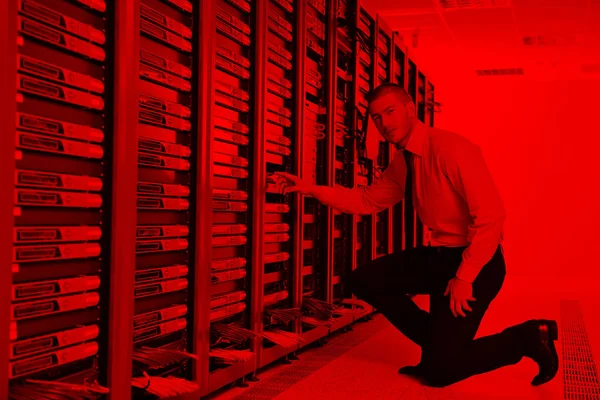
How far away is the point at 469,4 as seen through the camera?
609 cm

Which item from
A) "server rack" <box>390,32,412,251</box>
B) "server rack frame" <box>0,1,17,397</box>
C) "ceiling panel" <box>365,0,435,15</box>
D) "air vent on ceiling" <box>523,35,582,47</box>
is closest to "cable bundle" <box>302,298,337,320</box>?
"server rack" <box>390,32,412,251</box>

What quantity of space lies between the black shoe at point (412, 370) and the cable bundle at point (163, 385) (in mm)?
1260

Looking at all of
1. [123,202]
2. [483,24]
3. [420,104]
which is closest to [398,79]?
[420,104]

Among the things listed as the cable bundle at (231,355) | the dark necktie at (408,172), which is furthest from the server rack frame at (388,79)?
the cable bundle at (231,355)

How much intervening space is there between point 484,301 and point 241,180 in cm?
126

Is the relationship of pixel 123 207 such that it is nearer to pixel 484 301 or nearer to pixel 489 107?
pixel 484 301

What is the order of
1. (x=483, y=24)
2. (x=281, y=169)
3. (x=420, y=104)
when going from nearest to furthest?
(x=281, y=169), (x=420, y=104), (x=483, y=24)

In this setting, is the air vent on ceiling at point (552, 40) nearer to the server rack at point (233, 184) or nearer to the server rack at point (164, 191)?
the server rack at point (233, 184)

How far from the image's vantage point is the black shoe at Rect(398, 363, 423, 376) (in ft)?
10.1

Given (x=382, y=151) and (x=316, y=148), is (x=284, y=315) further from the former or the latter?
(x=382, y=151)

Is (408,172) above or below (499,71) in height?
below

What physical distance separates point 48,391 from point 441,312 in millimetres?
1779

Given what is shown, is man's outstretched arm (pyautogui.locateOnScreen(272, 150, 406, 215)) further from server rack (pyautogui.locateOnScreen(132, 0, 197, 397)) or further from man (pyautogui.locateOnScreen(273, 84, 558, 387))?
server rack (pyautogui.locateOnScreen(132, 0, 197, 397))

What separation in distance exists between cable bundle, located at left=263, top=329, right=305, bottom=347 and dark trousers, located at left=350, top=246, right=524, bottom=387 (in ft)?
1.53
